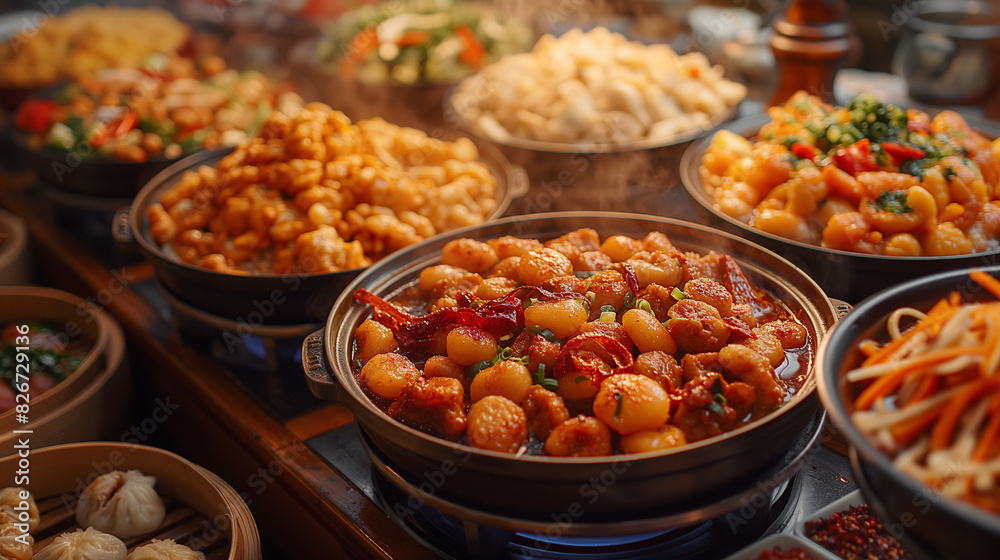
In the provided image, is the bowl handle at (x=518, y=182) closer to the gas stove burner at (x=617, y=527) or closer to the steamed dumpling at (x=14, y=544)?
the gas stove burner at (x=617, y=527)

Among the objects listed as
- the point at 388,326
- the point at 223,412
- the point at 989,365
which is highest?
the point at 989,365

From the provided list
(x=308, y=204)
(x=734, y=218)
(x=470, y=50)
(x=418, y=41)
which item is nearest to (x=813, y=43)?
(x=734, y=218)

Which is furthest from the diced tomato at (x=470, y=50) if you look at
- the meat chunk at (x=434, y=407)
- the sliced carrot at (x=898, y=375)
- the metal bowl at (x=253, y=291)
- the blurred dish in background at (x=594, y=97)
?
the sliced carrot at (x=898, y=375)

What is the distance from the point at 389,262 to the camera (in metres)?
2.26

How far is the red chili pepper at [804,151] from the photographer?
2.57 meters

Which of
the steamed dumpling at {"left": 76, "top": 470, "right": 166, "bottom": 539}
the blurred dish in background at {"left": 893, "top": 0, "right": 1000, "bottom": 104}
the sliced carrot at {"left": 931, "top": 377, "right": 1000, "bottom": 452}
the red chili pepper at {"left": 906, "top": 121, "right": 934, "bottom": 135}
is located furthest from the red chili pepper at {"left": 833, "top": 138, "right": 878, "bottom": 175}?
the steamed dumpling at {"left": 76, "top": 470, "right": 166, "bottom": 539}

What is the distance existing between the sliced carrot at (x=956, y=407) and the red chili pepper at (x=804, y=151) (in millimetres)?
1509

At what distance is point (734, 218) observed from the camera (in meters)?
2.45

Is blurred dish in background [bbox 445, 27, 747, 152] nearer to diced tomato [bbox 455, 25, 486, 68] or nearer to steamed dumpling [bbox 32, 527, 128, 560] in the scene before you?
diced tomato [bbox 455, 25, 486, 68]

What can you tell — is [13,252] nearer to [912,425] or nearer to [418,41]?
[418,41]

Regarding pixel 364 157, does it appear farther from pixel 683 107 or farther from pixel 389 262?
pixel 683 107

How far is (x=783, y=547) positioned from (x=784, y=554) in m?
0.02

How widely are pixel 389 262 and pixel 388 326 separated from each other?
330mm

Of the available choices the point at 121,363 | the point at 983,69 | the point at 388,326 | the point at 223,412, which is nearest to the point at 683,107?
the point at 983,69
